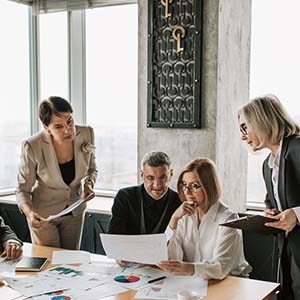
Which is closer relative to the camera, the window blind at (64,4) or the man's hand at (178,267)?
the man's hand at (178,267)

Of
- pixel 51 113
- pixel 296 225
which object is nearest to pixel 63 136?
pixel 51 113

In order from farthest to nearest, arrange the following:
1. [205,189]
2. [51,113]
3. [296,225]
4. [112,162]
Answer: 1. [112,162]
2. [51,113]
3. [205,189]
4. [296,225]

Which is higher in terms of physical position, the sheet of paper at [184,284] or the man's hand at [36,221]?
the man's hand at [36,221]

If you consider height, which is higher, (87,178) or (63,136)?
(63,136)

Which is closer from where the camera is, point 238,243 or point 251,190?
point 238,243

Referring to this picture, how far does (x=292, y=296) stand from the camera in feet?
7.30

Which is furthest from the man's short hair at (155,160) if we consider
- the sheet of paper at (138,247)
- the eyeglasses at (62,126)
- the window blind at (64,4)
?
the window blind at (64,4)

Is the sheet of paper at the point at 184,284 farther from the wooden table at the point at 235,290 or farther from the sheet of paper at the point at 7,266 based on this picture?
the sheet of paper at the point at 7,266

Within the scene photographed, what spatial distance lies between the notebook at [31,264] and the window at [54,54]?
2.25m

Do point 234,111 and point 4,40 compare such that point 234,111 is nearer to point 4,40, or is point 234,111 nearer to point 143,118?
point 143,118

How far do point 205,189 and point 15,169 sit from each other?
2.42 metres

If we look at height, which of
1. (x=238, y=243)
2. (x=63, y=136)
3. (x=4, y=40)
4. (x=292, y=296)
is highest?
(x=4, y=40)

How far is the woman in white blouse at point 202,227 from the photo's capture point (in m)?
2.21

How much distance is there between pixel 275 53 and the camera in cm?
340
